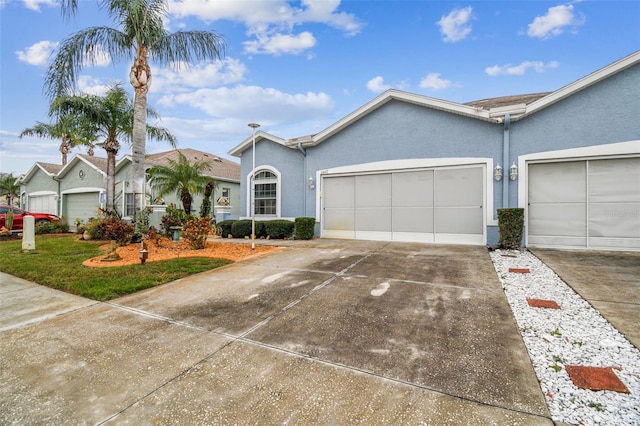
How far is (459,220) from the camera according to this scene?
9180 millimetres

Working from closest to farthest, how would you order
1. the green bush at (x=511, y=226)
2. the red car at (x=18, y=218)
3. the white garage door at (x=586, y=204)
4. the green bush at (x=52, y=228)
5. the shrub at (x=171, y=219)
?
the white garage door at (x=586, y=204)
the green bush at (x=511, y=226)
the shrub at (x=171, y=219)
the red car at (x=18, y=218)
the green bush at (x=52, y=228)

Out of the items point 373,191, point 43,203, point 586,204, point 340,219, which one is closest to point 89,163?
point 43,203

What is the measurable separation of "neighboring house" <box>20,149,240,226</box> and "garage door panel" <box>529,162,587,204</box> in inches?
596

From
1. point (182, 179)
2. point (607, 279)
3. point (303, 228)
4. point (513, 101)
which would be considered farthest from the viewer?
point (182, 179)

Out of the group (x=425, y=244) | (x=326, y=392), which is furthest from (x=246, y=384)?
(x=425, y=244)

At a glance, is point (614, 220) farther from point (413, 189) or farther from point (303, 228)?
point (303, 228)

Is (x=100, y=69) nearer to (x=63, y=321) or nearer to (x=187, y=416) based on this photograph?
(x=63, y=321)

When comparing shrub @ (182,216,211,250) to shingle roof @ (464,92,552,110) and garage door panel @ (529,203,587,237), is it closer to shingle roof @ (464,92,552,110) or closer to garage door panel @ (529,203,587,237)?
garage door panel @ (529,203,587,237)

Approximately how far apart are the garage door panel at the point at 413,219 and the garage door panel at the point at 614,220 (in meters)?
4.19

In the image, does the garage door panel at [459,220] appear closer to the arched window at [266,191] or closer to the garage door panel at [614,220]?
the garage door panel at [614,220]

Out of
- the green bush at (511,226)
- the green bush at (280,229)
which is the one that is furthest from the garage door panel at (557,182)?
the green bush at (280,229)

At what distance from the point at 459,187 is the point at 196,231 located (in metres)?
8.58

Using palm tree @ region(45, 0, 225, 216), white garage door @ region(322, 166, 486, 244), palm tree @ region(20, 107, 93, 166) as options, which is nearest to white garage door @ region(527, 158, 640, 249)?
white garage door @ region(322, 166, 486, 244)

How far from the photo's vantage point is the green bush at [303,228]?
10.9 meters
